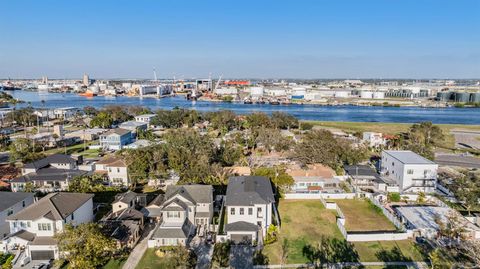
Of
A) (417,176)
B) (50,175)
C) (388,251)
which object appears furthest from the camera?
(50,175)

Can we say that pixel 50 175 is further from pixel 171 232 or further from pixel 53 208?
pixel 171 232

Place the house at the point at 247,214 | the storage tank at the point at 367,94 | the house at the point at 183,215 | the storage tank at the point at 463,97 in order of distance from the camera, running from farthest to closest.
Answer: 1. the storage tank at the point at 367,94
2. the storage tank at the point at 463,97
3. the house at the point at 247,214
4. the house at the point at 183,215

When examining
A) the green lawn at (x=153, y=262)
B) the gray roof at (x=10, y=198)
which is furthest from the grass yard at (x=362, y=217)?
the gray roof at (x=10, y=198)

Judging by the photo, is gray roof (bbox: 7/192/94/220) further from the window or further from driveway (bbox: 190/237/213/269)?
driveway (bbox: 190/237/213/269)

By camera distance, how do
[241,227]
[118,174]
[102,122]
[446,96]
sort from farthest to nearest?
[446,96] < [102,122] < [118,174] < [241,227]

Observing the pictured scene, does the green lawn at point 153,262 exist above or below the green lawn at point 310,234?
below

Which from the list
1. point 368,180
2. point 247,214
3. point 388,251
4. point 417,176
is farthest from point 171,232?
point 417,176

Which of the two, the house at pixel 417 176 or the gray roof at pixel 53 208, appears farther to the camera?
the house at pixel 417 176

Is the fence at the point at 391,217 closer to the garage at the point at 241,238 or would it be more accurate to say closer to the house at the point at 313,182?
the house at the point at 313,182
